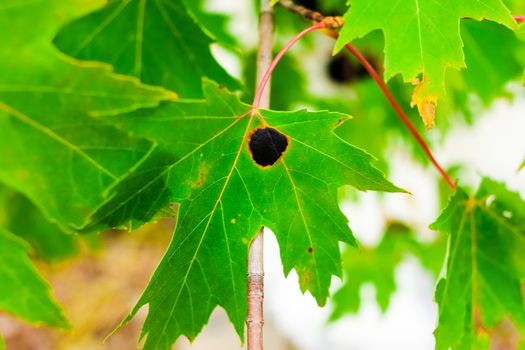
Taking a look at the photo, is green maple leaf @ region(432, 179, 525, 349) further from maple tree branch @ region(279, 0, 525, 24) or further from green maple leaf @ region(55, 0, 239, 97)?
green maple leaf @ region(55, 0, 239, 97)

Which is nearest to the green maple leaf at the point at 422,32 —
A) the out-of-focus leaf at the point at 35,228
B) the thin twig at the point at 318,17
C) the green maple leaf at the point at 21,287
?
the thin twig at the point at 318,17

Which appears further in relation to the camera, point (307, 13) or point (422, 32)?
point (307, 13)

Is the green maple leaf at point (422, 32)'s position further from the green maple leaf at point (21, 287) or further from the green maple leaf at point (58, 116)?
the green maple leaf at point (21, 287)

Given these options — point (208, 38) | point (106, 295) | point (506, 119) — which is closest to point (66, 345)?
point (106, 295)

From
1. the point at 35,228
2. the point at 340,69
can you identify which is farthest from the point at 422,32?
the point at 340,69

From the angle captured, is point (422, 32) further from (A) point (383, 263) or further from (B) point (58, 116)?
(A) point (383, 263)
